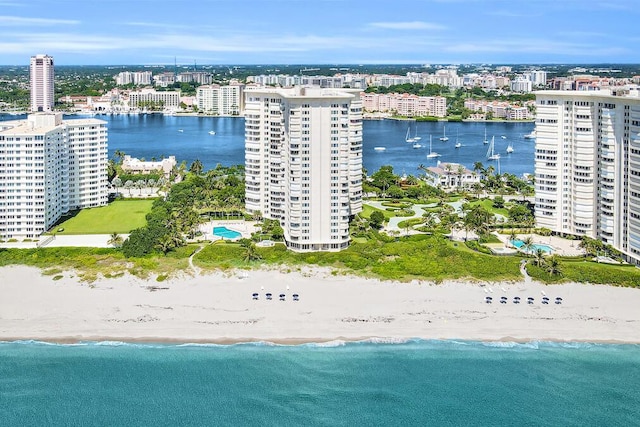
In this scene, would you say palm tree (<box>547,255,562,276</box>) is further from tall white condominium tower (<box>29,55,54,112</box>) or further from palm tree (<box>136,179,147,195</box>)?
tall white condominium tower (<box>29,55,54,112</box>)

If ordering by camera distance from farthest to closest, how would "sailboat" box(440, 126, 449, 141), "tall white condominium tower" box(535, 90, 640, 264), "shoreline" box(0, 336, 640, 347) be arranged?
"sailboat" box(440, 126, 449, 141) → "tall white condominium tower" box(535, 90, 640, 264) → "shoreline" box(0, 336, 640, 347)

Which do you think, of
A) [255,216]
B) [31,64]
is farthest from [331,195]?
[31,64]

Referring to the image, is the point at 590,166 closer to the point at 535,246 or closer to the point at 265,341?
the point at 535,246

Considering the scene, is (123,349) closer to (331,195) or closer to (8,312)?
(8,312)

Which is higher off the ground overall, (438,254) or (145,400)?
(438,254)

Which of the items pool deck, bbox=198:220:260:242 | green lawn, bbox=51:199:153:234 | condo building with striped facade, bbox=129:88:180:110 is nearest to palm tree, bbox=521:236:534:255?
pool deck, bbox=198:220:260:242

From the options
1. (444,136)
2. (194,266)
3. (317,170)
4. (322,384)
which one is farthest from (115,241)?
(444,136)

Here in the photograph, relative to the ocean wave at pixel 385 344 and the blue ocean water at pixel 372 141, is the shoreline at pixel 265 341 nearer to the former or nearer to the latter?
the ocean wave at pixel 385 344
